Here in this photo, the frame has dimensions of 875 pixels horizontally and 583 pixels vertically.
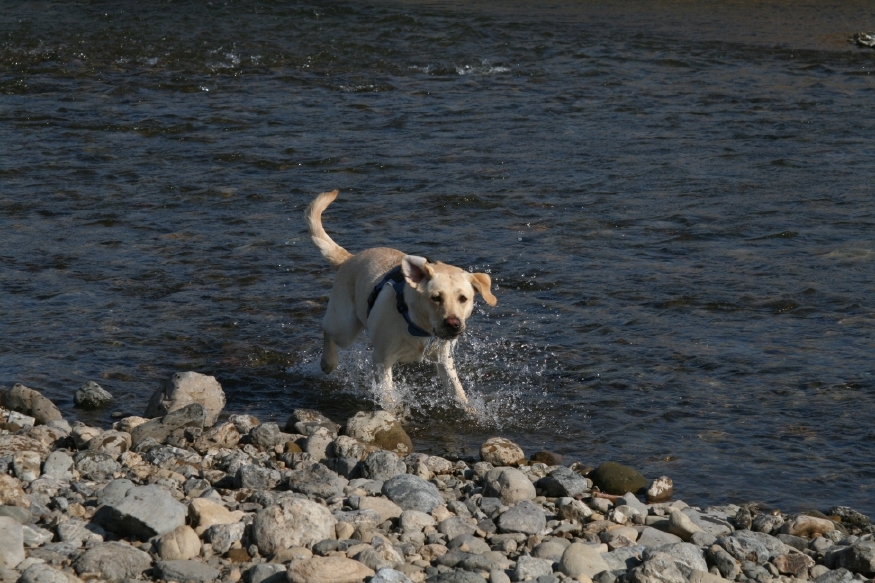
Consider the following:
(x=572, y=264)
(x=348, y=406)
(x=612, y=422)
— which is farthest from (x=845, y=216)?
(x=348, y=406)

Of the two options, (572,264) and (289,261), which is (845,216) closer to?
(572,264)

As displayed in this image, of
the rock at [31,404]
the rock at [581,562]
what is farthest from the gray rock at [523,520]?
the rock at [31,404]

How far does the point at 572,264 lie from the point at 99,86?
9.10m

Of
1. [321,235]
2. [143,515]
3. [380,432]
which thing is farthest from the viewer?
[321,235]

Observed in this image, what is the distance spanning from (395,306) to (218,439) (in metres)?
1.37

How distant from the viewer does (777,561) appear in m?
4.77

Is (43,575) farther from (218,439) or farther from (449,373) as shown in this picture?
(449,373)

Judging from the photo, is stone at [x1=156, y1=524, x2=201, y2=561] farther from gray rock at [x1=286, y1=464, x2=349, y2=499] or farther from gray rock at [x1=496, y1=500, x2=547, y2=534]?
gray rock at [x1=496, y1=500, x2=547, y2=534]

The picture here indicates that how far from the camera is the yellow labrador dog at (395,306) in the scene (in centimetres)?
657

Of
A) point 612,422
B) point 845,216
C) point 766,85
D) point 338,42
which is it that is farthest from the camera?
point 338,42

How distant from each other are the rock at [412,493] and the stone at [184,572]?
1.12 m

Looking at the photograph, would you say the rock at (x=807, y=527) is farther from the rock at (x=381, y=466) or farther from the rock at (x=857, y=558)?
the rock at (x=381, y=466)

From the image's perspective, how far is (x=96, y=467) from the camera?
17.8 feet

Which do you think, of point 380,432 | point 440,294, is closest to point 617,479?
point 380,432
